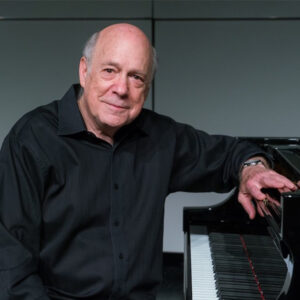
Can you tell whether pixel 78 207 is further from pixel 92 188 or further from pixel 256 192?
pixel 256 192

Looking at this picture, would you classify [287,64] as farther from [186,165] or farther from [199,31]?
[186,165]

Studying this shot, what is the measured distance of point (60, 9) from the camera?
3113mm

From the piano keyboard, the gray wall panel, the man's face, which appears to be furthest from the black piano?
the gray wall panel

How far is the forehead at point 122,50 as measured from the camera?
1481 millimetres

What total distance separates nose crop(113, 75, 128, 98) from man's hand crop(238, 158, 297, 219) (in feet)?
1.41

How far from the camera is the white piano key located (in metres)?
1.40

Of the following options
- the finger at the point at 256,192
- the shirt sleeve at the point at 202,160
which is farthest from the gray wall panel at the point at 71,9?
the finger at the point at 256,192

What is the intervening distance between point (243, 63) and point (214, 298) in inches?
77.2

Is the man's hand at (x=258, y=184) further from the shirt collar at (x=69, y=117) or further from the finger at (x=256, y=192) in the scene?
the shirt collar at (x=69, y=117)

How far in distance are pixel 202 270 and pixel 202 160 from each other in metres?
0.37

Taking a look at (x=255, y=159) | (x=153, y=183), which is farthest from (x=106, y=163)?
(x=255, y=159)

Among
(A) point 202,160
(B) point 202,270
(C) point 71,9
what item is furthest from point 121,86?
(C) point 71,9

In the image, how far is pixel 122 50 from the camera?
1482 millimetres

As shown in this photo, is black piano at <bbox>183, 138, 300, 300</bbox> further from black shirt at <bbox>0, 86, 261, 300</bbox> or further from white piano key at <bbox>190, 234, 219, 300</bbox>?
black shirt at <bbox>0, 86, 261, 300</bbox>
